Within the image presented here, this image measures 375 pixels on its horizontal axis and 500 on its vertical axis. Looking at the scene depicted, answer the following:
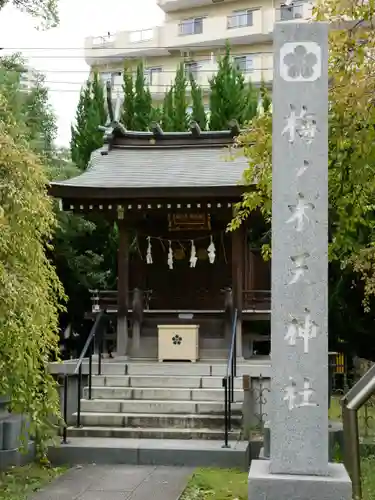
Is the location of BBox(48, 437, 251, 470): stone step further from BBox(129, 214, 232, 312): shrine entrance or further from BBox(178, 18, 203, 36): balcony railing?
BBox(178, 18, 203, 36): balcony railing

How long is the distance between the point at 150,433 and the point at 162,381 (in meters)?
1.62

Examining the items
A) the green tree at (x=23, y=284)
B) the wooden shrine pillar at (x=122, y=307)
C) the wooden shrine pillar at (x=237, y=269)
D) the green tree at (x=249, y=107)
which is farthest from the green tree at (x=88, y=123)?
the green tree at (x=23, y=284)

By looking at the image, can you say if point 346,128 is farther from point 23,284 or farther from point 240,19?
point 240,19

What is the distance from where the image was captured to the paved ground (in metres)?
7.28

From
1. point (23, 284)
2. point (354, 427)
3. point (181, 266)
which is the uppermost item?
point (23, 284)

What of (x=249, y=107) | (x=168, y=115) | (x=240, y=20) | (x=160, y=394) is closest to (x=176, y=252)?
(x=160, y=394)

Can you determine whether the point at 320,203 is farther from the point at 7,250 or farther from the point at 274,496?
the point at 7,250

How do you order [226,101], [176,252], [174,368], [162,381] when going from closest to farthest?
1. [162,381]
2. [174,368]
3. [176,252]
4. [226,101]

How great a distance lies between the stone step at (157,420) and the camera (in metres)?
9.88

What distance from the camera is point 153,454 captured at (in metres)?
8.86

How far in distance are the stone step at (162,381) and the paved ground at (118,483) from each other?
8.12ft

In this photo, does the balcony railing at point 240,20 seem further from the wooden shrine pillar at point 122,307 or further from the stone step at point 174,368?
the stone step at point 174,368

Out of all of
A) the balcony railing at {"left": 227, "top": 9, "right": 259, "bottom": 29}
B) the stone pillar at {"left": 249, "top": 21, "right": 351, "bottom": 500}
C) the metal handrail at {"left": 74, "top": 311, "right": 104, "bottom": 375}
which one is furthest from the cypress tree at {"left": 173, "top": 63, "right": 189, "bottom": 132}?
the balcony railing at {"left": 227, "top": 9, "right": 259, "bottom": 29}

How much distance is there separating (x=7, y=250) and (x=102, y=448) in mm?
3706
